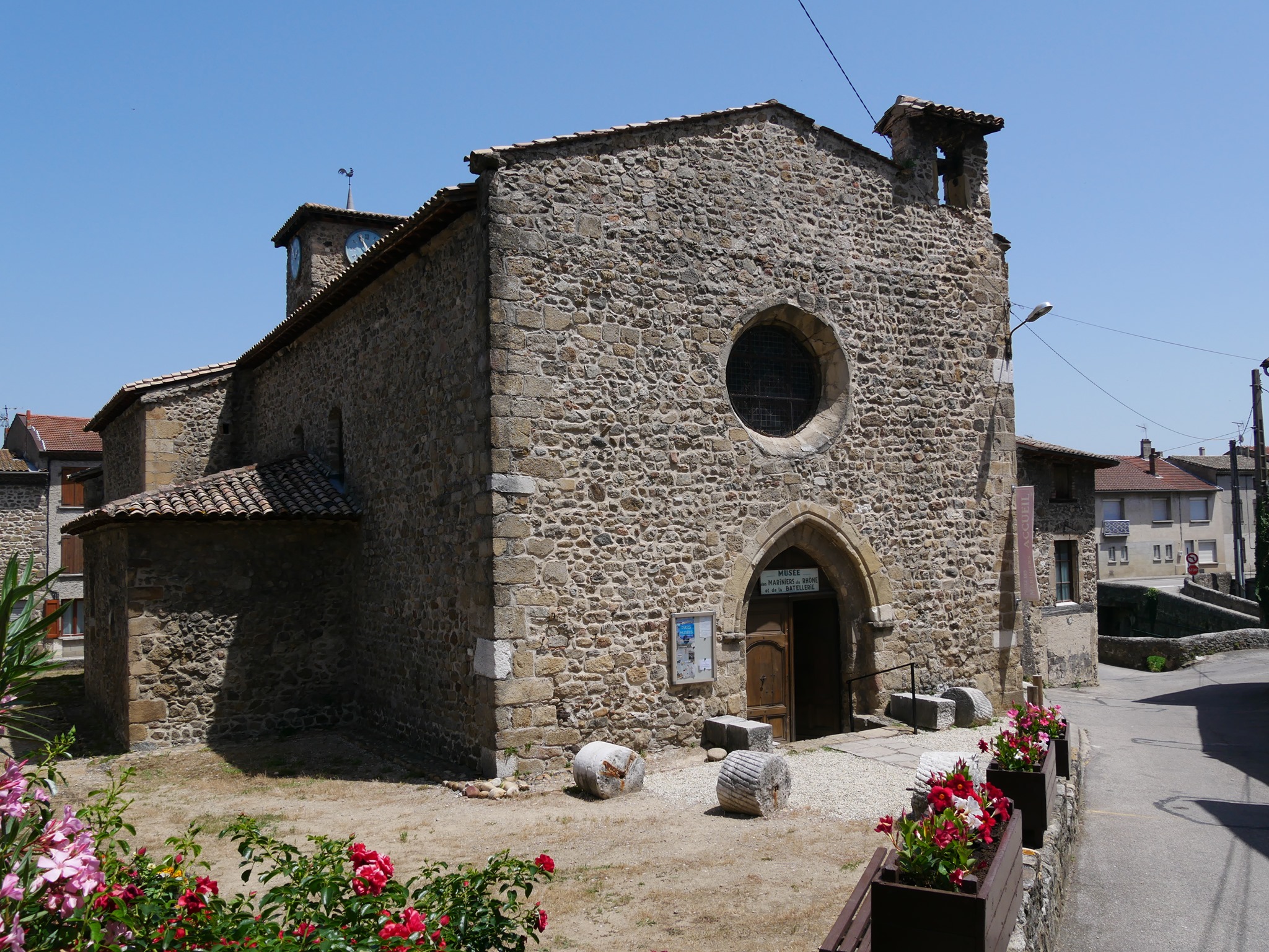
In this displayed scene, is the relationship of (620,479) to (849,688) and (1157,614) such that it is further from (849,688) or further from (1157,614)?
(1157,614)

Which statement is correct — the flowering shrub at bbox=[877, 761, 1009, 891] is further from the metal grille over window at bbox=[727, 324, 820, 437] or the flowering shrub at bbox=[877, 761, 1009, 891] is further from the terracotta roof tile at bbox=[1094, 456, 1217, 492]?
the terracotta roof tile at bbox=[1094, 456, 1217, 492]

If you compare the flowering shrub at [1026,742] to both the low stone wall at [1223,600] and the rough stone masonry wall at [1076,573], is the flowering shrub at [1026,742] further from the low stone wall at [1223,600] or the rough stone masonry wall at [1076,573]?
the low stone wall at [1223,600]

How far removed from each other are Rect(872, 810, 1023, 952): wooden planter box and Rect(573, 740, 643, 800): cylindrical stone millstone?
435cm

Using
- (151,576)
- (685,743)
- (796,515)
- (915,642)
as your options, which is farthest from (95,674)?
(915,642)

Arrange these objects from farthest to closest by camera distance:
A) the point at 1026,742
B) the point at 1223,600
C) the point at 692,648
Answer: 1. the point at 1223,600
2. the point at 692,648
3. the point at 1026,742

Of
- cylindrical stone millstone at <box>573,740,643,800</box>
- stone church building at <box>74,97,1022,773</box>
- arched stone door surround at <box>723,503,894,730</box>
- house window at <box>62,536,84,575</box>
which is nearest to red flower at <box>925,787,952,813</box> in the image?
cylindrical stone millstone at <box>573,740,643,800</box>

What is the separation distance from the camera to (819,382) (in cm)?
1189

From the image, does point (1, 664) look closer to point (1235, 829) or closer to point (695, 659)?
point (695, 659)

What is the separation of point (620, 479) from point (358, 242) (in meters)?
13.8

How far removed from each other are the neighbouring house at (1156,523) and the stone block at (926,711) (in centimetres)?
3339

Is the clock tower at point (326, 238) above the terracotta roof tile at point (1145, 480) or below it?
above

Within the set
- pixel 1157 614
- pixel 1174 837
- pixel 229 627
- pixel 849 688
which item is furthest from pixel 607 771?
pixel 1157 614

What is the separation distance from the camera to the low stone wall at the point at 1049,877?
541 cm

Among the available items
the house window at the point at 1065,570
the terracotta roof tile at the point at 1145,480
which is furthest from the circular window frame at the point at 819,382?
the terracotta roof tile at the point at 1145,480
